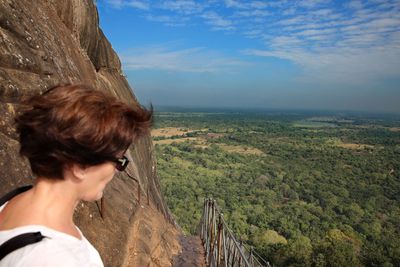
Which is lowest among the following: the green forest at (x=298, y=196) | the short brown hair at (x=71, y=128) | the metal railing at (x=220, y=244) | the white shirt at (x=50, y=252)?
the green forest at (x=298, y=196)

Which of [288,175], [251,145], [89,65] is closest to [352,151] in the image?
[251,145]

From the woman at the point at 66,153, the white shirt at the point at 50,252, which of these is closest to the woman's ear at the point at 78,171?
the woman at the point at 66,153

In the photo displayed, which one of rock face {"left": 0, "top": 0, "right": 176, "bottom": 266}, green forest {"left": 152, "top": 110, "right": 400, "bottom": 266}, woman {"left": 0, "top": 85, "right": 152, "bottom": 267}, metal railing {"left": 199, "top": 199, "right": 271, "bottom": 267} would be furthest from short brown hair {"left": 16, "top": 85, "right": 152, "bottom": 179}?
metal railing {"left": 199, "top": 199, "right": 271, "bottom": 267}

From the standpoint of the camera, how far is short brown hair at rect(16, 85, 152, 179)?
1.35 m

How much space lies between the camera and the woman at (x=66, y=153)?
4.37 feet

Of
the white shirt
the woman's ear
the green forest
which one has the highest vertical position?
the woman's ear

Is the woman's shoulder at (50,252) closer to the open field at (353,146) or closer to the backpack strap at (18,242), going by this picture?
the backpack strap at (18,242)

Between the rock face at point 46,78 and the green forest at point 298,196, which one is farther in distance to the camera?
the green forest at point 298,196

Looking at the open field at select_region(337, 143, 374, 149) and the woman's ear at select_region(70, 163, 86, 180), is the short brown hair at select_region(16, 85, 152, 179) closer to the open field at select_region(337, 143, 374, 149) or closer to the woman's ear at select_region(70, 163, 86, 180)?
the woman's ear at select_region(70, 163, 86, 180)

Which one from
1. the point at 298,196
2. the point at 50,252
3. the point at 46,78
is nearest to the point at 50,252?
the point at 50,252

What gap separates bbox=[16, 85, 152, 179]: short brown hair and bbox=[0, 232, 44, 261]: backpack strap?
28 centimetres

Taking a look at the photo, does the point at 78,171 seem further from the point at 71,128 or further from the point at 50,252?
the point at 50,252

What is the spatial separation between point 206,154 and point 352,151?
4788 cm

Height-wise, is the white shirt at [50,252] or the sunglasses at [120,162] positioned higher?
the sunglasses at [120,162]
